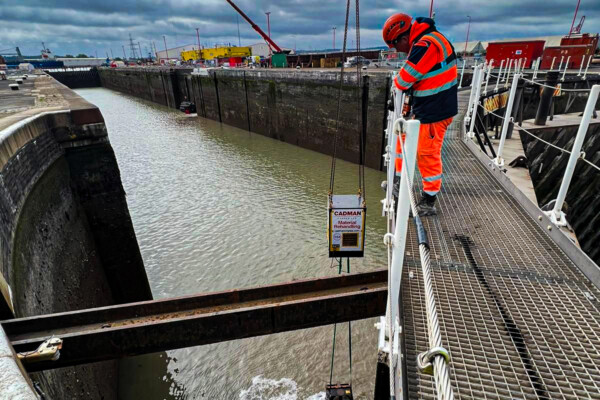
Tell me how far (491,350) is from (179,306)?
7.92ft

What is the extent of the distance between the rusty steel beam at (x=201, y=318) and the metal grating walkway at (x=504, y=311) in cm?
53

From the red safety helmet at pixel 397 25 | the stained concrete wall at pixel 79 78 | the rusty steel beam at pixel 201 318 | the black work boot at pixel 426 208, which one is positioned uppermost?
the red safety helmet at pixel 397 25

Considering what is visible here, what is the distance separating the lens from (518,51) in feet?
69.1

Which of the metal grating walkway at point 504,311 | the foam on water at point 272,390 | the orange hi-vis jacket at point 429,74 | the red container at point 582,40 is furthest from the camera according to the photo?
the red container at point 582,40

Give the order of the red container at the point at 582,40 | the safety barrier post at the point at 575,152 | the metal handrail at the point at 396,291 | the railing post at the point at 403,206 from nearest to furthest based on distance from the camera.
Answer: the metal handrail at the point at 396,291, the railing post at the point at 403,206, the safety barrier post at the point at 575,152, the red container at the point at 582,40

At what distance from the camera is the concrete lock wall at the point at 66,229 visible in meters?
3.42

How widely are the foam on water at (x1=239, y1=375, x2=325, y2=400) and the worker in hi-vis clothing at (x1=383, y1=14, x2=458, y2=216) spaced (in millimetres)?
3347

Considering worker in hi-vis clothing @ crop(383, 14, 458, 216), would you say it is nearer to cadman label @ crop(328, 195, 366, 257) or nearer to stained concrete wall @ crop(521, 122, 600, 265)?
cadman label @ crop(328, 195, 366, 257)

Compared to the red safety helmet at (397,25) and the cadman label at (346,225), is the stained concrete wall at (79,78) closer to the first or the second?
the red safety helmet at (397,25)

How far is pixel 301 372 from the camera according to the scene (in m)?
5.03

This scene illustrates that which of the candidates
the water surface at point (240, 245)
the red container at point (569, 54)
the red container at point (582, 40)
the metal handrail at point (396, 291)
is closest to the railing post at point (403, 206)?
the metal handrail at point (396, 291)

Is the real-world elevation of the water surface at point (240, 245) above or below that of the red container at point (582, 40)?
below

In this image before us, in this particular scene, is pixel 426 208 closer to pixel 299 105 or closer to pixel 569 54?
pixel 299 105

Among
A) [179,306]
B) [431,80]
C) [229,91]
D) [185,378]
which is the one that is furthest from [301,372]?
[229,91]
